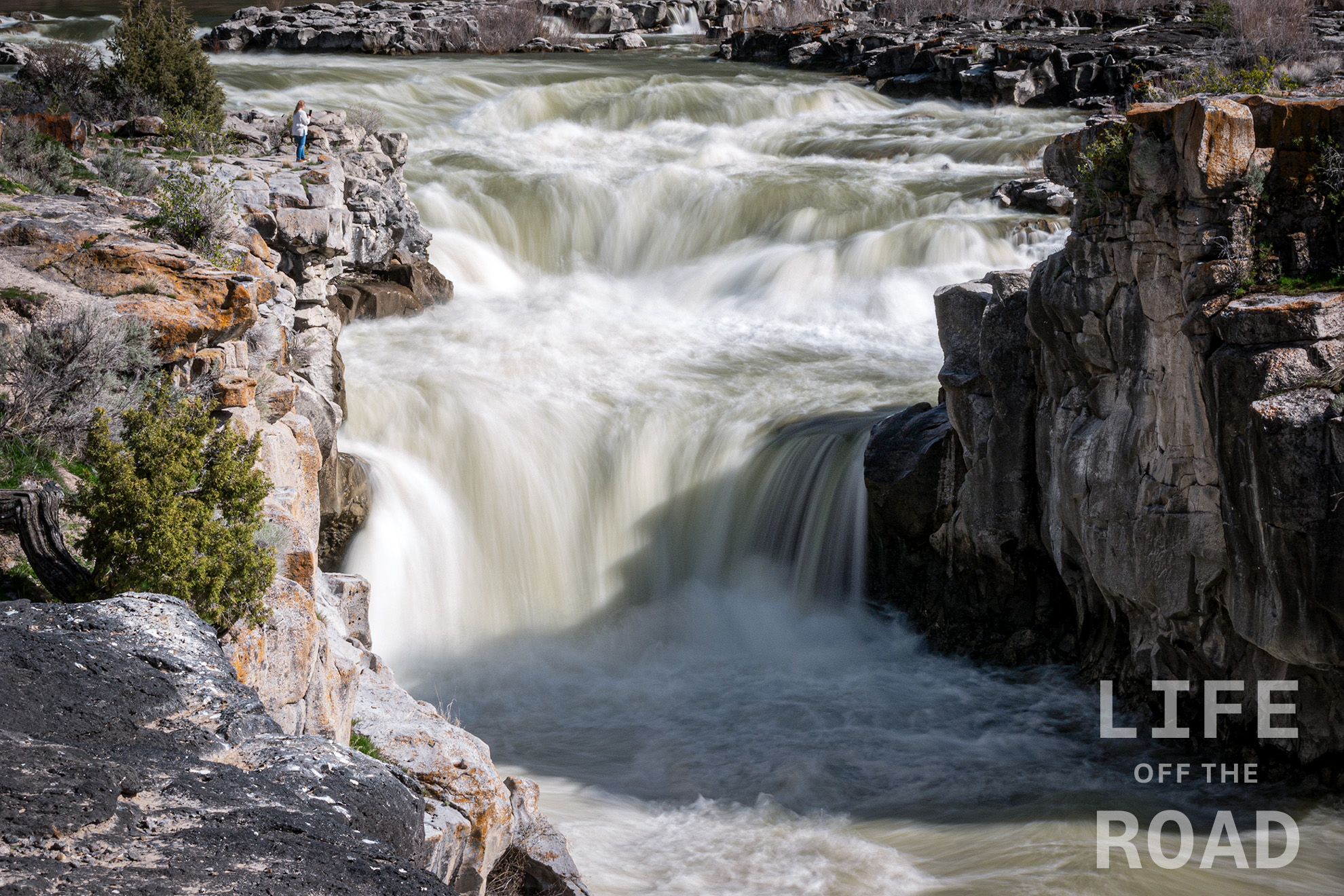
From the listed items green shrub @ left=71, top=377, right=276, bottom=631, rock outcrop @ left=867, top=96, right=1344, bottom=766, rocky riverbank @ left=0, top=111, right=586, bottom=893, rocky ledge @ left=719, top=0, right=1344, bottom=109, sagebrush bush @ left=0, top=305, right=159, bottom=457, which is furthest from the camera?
rocky ledge @ left=719, top=0, right=1344, bottom=109

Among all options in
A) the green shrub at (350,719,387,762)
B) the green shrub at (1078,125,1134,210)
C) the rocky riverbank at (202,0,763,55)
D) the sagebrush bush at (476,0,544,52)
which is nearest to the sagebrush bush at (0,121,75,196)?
the green shrub at (350,719,387,762)

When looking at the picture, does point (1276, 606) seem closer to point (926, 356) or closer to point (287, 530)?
point (287, 530)

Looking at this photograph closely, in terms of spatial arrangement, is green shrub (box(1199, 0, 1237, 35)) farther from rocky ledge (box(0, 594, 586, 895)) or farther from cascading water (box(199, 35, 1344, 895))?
rocky ledge (box(0, 594, 586, 895))

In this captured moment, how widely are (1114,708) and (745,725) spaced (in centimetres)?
361

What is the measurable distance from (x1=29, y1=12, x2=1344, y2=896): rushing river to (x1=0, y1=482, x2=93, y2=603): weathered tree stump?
451 cm

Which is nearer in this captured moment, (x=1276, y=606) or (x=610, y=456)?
(x=1276, y=606)

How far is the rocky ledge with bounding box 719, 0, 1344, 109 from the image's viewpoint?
2775 centimetres

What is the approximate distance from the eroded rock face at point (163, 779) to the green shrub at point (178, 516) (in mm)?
738

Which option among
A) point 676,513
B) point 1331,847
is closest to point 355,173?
point 676,513

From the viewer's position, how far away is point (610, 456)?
14.5 metres

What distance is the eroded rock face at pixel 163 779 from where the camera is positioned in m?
3.06

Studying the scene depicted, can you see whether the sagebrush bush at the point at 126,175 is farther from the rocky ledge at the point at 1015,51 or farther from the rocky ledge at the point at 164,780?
the rocky ledge at the point at 1015,51

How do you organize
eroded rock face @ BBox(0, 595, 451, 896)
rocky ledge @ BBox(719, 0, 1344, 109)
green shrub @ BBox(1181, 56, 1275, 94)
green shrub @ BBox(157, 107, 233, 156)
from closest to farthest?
eroded rock face @ BBox(0, 595, 451, 896)
green shrub @ BBox(1181, 56, 1275, 94)
green shrub @ BBox(157, 107, 233, 156)
rocky ledge @ BBox(719, 0, 1344, 109)

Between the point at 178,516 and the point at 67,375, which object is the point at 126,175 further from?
the point at 178,516
